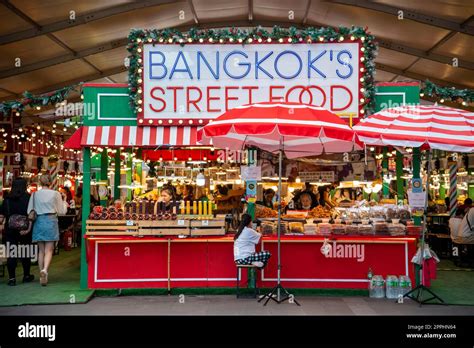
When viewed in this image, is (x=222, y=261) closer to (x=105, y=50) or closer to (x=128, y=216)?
(x=128, y=216)

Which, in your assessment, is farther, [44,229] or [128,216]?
[44,229]

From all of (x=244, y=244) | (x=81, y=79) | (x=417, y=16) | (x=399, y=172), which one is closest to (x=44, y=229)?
A: (x=244, y=244)

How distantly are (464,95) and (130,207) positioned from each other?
21.7 ft

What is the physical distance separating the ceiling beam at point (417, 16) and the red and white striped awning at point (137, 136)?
26.2 feet

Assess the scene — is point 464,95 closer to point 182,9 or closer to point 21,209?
point 21,209

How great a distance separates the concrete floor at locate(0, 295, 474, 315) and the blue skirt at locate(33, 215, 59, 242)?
1.81m

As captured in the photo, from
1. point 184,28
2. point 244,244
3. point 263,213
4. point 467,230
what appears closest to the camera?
point 244,244

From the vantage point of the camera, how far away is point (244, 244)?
30.3 ft

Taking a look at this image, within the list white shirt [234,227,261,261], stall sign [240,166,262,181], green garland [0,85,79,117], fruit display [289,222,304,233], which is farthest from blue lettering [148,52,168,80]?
fruit display [289,222,304,233]

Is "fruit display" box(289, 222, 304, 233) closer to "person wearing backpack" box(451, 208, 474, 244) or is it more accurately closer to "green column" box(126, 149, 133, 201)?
"person wearing backpack" box(451, 208, 474, 244)

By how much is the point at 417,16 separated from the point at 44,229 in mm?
11016

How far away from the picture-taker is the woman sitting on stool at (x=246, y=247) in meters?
9.20

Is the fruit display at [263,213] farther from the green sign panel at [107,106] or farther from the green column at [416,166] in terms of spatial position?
the green sign panel at [107,106]
